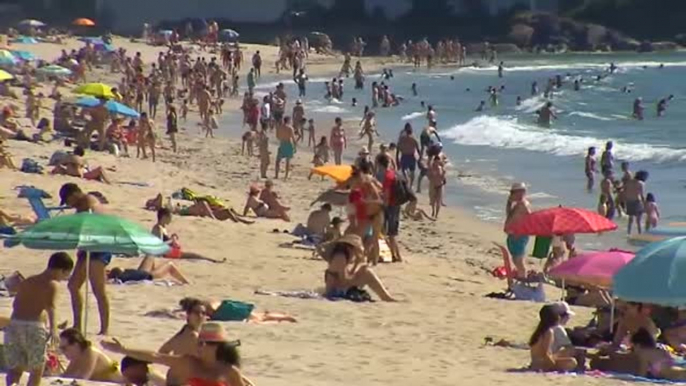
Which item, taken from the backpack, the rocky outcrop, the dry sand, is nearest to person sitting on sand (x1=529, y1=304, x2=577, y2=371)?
the dry sand

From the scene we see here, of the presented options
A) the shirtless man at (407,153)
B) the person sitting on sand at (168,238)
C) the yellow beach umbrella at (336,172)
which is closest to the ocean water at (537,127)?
the shirtless man at (407,153)

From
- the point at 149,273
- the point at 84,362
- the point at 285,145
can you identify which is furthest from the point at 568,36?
the point at 84,362

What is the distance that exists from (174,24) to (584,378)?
60.2m

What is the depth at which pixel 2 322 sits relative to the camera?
809cm

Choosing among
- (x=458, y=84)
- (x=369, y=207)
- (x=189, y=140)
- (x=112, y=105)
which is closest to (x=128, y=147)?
(x=112, y=105)

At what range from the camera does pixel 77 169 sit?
18016 millimetres

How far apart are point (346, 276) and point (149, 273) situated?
61.8 inches

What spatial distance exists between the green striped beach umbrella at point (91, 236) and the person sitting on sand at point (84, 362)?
3.10ft

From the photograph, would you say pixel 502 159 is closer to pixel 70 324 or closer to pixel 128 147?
pixel 128 147

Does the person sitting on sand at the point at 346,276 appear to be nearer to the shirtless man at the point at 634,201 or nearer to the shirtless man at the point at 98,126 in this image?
the shirtless man at the point at 634,201

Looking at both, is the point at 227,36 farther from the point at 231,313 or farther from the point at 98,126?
the point at 231,313

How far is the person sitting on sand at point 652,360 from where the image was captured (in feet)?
30.7

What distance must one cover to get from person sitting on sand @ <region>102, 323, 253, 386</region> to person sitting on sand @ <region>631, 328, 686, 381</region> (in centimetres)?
336

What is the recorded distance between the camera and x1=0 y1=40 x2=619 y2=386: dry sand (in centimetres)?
949
